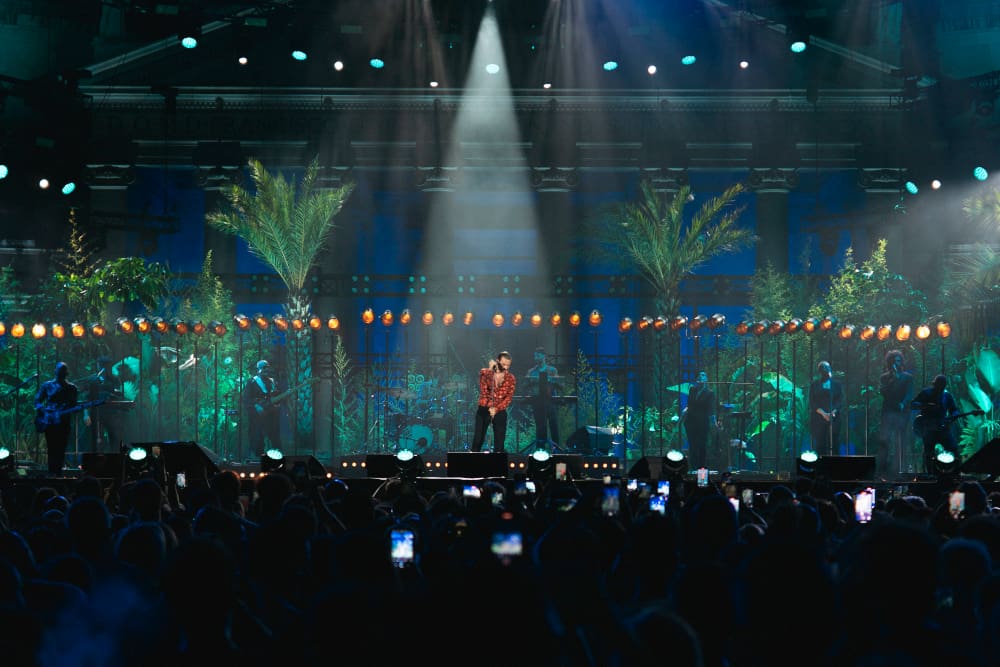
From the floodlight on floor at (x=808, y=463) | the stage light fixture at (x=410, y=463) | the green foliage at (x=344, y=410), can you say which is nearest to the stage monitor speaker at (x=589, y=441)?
the green foliage at (x=344, y=410)

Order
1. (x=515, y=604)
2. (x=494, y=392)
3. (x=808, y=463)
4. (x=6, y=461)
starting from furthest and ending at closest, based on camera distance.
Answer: (x=494, y=392), (x=6, y=461), (x=808, y=463), (x=515, y=604)

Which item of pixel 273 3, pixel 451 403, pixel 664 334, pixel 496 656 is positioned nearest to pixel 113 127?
pixel 273 3

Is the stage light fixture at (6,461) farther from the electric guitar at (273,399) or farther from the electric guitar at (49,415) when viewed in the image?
the electric guitar at (273,399)

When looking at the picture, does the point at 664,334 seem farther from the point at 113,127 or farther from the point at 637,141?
the point at 113,127

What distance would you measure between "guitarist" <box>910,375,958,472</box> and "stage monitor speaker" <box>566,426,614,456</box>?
21.5 ft

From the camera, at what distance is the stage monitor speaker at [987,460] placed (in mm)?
17000

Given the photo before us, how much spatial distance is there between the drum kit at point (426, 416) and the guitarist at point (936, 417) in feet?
31.3

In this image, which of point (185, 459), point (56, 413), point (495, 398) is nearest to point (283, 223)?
point (56, 413)

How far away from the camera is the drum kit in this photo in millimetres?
25109

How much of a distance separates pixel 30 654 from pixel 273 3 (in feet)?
90.7

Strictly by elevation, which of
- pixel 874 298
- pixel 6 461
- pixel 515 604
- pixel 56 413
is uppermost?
pixel 874 298

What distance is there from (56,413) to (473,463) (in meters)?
8.02

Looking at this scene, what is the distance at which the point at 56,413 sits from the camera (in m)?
20.2

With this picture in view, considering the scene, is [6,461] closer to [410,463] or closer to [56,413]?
[56,413]
